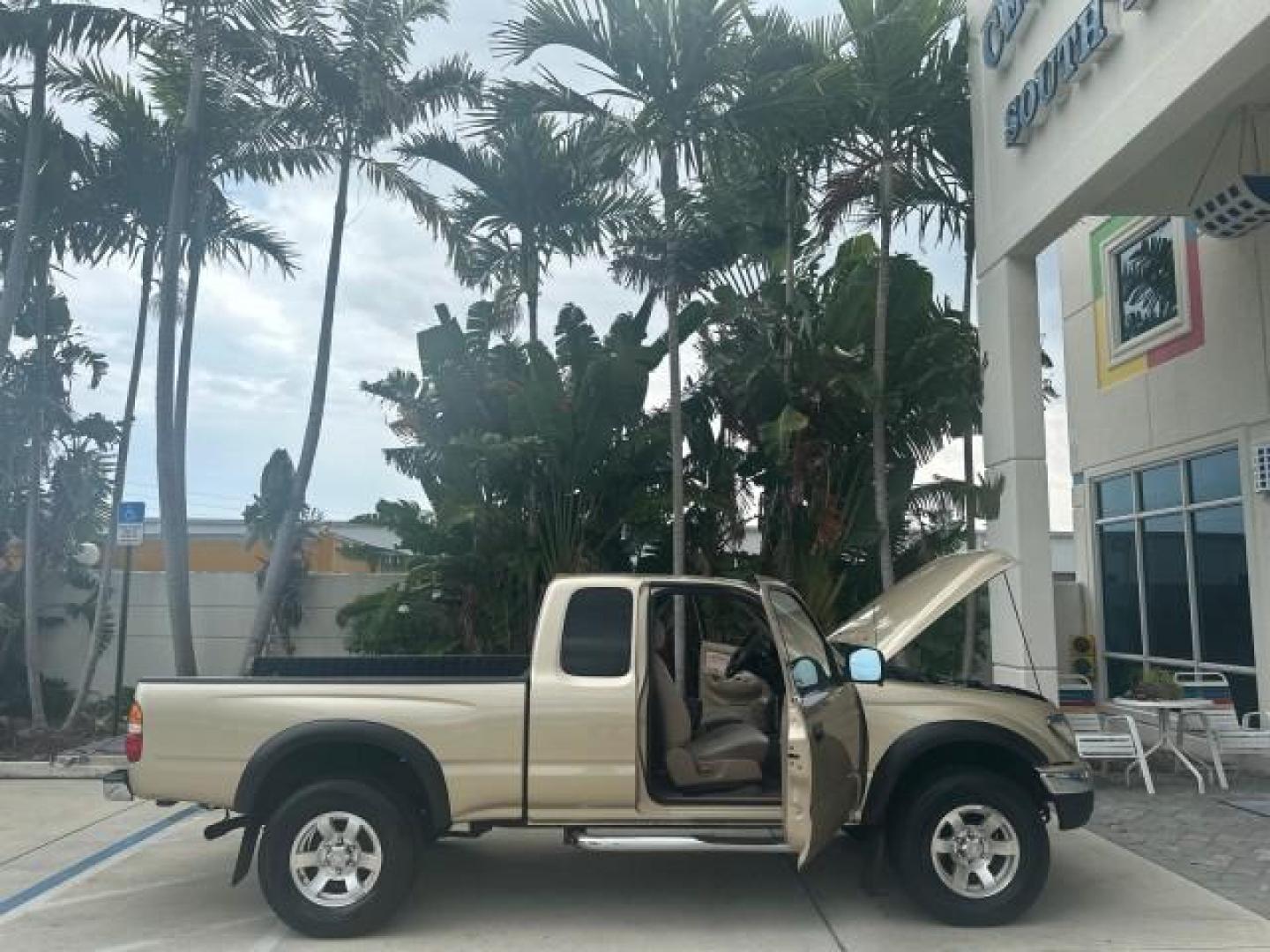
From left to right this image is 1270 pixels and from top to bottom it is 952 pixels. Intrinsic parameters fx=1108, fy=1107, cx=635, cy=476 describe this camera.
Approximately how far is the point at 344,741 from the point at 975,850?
10.9 feet

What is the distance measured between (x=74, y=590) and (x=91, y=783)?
4.96m

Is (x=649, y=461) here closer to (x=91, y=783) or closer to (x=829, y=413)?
(x=829, y=413)

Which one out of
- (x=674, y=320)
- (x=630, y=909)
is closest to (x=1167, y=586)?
(x=674, y=320)

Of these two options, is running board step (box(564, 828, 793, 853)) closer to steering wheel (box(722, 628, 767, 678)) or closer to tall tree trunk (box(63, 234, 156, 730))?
steering wheel (box(722, 628, 767, 678))

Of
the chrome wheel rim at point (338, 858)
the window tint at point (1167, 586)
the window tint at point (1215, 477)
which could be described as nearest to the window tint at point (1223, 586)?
the window tint at point (1215, 477)

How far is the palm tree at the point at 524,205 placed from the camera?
1288 centimetres

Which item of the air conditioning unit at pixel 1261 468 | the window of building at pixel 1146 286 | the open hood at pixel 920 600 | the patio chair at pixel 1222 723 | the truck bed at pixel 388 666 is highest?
the window of building at pixel 1146 286

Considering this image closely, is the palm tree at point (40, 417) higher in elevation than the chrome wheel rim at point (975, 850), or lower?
higher

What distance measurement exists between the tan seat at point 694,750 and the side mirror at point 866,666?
0.74 metres

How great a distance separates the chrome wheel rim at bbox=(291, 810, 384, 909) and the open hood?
9.59ft

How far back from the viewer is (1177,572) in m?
11.7

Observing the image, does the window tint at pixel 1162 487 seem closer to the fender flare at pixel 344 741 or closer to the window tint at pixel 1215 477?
the window tint at pixel 1215 477

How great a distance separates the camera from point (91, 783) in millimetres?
9930

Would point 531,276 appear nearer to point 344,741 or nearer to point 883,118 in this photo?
point 883,118
